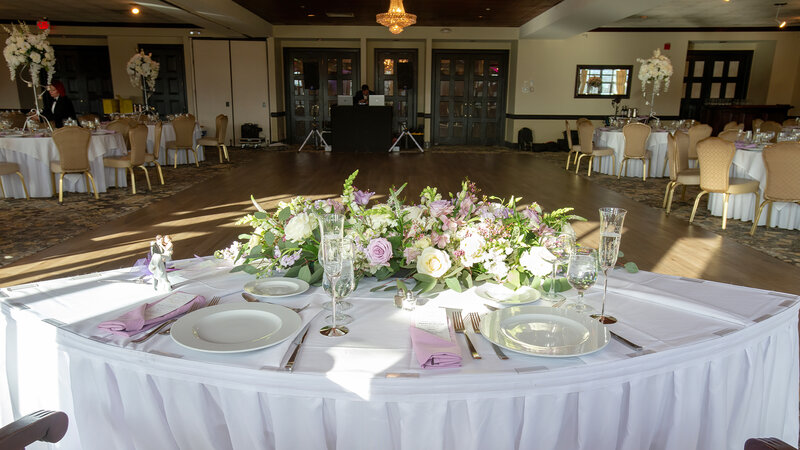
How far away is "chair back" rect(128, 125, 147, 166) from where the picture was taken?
24.0 feet

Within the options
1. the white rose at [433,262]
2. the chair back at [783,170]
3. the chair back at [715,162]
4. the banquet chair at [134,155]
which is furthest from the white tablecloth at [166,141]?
the chair back at [783,170]

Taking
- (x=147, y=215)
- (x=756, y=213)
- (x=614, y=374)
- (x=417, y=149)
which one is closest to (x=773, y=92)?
(x=417, y=149)

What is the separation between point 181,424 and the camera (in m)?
1.39

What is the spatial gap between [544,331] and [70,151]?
7092 mm

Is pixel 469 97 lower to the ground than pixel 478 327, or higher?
higher

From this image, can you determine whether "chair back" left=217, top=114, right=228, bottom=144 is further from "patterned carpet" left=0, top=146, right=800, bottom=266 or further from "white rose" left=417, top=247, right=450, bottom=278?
"white rose" left=417, top=247, right=450, bottom=278

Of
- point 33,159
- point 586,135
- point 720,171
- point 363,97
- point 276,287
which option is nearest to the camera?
point 276,287

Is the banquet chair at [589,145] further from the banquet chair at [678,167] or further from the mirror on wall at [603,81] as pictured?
the mirror on wall at [603,81]

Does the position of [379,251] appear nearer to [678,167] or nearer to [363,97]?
[678,167]

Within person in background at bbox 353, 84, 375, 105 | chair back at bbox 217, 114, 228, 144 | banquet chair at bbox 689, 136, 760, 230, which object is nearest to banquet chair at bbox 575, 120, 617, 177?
banquet chair at bbox 689, 136, 760, 230

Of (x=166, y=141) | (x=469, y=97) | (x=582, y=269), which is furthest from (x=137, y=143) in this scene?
(x=469, y=97)

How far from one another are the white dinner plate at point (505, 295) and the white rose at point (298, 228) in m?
0.62

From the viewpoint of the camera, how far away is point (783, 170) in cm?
539

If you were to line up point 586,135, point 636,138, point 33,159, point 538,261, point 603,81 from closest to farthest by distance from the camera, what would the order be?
point 538,261 → point 33,159 → point 636,138 → point 586,135 → point 603,81
